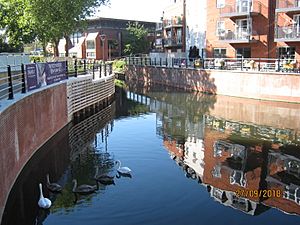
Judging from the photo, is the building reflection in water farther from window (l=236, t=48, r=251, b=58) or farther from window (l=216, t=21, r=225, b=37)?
window (l=216, t=21, r=225, b=37)

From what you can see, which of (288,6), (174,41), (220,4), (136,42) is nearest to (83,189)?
(288,6)

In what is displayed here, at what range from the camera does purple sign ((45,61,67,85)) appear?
736 inches

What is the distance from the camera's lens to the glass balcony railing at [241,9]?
3869 centimetres

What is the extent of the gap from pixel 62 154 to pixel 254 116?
13.0 m

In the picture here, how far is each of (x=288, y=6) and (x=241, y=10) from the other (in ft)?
19.0

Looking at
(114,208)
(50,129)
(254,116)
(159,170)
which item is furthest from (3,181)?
(254,116)

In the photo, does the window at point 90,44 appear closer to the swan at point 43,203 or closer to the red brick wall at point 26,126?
the red brick wall at point 26,126

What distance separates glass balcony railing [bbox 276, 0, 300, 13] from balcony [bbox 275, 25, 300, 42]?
145 centimetres

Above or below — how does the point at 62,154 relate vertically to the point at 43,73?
below

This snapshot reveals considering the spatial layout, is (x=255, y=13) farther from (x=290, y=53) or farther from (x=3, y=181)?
(x=3, y=181)

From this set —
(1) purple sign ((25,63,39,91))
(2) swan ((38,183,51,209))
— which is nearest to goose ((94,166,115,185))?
(2) swan ((38,183,51,209))

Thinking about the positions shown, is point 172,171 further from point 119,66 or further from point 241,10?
point 119,66

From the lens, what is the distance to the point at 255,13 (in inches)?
1522

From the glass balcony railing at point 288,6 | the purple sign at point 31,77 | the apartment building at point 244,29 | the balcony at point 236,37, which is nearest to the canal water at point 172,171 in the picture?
the purple sign at point 31,77
